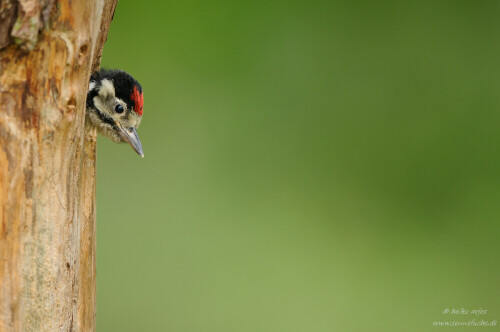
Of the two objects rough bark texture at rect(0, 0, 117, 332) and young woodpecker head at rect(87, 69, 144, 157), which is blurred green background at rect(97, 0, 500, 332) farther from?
rough bark texture at rect(0, 0, 117, 332)

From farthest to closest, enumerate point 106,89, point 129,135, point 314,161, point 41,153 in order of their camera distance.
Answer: point 314,161, point 129,135, point 106,89, point 41,153

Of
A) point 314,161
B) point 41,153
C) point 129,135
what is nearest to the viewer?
point 41,153

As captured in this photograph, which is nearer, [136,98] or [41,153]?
[41,153]

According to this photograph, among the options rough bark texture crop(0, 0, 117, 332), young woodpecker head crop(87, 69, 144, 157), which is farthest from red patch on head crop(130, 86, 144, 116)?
rough bark texture crop(0, 0, 117, 332)

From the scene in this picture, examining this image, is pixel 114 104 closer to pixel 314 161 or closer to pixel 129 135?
pixel 129 135

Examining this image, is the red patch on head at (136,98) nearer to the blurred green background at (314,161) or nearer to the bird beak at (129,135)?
the bird beak at (129,135)

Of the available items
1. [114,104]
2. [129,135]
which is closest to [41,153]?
[114,104]

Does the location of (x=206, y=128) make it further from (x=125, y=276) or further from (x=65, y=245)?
(x=65, y=245)
